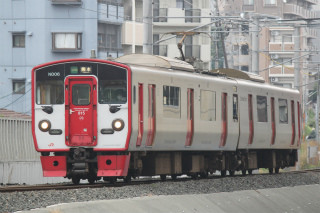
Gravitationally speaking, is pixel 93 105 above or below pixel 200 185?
above

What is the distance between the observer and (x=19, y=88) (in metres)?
52.2

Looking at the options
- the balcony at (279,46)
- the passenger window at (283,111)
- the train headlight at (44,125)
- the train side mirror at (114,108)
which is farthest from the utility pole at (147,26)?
the balcony at (279,46)

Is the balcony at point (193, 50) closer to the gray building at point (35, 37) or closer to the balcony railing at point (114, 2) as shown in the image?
the balcony railing at point (114, 2)

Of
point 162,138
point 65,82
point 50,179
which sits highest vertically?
point 65,82

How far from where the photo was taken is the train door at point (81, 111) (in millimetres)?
18125

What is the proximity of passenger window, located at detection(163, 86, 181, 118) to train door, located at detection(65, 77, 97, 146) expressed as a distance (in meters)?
1.97

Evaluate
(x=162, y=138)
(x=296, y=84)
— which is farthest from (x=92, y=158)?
(x=296, y=84)

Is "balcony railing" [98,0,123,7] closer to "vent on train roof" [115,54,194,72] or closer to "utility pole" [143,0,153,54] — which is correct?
"utility pole" [143,0,153,54]

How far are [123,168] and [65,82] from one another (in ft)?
6.70

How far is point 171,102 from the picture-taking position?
1988 centimetres

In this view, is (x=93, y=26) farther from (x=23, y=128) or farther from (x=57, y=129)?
(x=57, y=129)

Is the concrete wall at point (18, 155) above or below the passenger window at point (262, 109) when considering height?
below

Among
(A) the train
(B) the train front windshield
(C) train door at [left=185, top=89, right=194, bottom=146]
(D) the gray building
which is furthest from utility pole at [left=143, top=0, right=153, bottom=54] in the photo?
→ (D) the gray building

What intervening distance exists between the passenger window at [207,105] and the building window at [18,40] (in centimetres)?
3122
